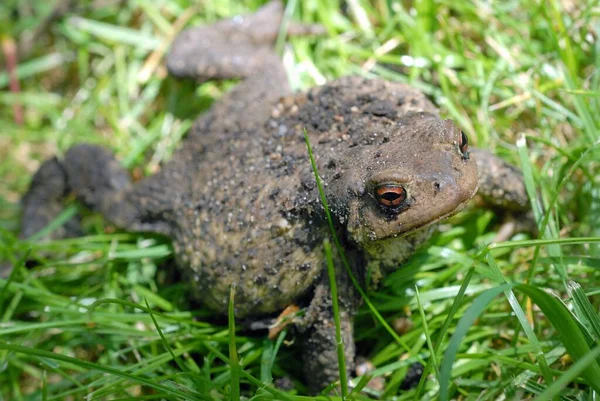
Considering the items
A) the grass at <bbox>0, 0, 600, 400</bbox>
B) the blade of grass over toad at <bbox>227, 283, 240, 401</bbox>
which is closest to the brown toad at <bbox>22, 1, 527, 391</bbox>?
the grass at <bbox>0, 0, 600, 400</bbox>

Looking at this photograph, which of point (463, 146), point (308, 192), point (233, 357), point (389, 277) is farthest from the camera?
point (389, 277)

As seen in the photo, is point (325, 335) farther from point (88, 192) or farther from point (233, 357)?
point (88, 192)

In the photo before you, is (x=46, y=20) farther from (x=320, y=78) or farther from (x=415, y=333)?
(x=415, y=333)

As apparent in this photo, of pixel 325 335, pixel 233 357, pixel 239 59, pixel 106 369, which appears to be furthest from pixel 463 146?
pixel 239 59

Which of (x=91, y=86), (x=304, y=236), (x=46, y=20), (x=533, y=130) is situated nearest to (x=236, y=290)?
(x=304, y=236)

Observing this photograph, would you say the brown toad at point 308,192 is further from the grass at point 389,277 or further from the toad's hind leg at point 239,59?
the grass at point 389,277
